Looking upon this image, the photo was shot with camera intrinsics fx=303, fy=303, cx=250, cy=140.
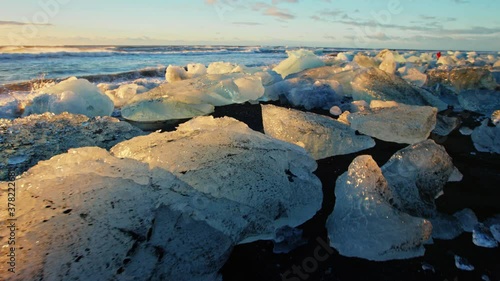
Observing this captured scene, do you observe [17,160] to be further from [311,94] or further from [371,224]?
[311,94]

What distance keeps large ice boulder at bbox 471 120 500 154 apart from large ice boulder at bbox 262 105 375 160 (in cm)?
103

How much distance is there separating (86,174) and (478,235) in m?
1.91

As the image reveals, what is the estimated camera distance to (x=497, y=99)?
4.68 metres

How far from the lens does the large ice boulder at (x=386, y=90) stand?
4.24 meters

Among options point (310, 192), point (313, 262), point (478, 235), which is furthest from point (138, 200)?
point (478, 235)

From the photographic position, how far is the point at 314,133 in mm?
2516

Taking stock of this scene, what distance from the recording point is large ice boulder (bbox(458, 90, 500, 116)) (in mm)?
4498

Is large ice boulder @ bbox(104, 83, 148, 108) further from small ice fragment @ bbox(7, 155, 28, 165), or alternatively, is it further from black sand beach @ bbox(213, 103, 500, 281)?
black sand beach @ bbox(213, 103, 500, 281)

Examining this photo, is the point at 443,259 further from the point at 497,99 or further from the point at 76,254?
the point at 497,99

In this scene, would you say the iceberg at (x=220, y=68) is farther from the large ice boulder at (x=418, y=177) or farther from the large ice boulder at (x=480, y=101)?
the large ice boulder at (x=418, y=177)

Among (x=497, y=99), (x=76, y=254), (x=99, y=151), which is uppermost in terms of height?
(x=99, y=151)

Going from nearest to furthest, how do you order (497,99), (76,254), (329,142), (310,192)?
(76,254)
(310,192)
(329,142)
(497,99)

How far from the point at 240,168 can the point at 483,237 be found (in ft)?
4.14

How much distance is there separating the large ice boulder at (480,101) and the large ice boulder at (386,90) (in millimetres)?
493
